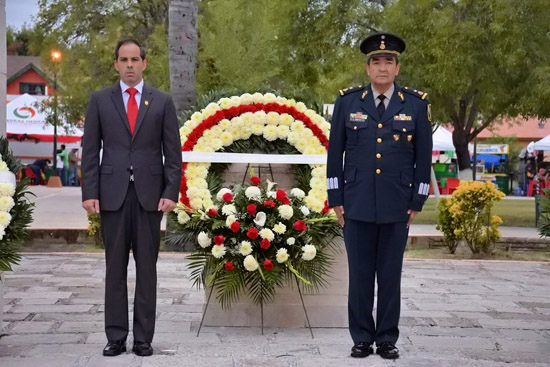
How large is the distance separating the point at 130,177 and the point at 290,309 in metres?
1.78

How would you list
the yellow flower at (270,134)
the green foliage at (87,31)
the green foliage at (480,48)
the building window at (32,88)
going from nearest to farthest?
the yellow flower at (270,134), the green foliage at (480,48), the green foliage at (87,31), the building window at (32,88)

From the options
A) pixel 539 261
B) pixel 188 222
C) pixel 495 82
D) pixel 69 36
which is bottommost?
pixel 539 261

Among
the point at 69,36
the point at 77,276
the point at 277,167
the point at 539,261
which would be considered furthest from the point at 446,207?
the point at 69,36

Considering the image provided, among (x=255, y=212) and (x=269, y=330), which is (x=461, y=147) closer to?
(x=269, y=330)

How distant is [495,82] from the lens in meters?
19.5

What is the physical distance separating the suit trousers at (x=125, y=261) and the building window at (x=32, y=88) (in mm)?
59152

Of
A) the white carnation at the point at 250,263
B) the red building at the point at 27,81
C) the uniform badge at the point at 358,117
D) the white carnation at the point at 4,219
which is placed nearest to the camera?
the white carnation at the point at 4,219

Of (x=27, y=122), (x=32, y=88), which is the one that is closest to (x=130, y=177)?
(x=27, y=122)

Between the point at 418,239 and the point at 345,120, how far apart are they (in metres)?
9.62

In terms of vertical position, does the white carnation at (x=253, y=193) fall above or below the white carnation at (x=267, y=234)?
above

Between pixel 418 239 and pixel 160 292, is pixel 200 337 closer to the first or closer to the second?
pixel 160 292

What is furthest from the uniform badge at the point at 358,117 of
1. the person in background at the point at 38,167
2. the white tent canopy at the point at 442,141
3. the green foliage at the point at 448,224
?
the person in background at the point at 38,167

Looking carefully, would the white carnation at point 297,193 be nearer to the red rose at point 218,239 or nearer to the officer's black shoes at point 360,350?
the red rose at point 218,239

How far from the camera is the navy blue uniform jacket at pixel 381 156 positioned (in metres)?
5.77
